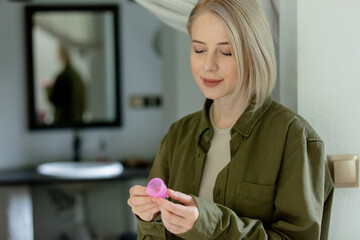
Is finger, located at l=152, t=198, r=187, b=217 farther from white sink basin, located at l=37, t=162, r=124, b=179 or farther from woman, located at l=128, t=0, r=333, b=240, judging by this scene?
white sink basin, located at l=37, t=162, r=124, b=179

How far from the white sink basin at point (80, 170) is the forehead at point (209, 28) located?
213cm

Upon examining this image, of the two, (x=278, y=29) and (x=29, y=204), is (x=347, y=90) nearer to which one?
(x=278, y=29)

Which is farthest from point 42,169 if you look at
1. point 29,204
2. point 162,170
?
point 162,170

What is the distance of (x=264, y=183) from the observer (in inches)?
41.7

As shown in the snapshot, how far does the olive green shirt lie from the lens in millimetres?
995

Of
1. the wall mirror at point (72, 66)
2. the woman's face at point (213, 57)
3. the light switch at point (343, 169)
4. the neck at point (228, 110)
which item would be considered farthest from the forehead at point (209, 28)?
the wall mirror at point (72, 66)

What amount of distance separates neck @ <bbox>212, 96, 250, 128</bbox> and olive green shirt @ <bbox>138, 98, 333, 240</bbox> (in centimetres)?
4

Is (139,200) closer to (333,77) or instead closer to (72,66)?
(333,77)

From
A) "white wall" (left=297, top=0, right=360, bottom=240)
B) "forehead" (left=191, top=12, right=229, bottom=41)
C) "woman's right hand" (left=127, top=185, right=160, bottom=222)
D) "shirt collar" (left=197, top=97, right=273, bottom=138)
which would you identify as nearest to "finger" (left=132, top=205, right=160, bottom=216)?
"woman's right hand" (left=127, top=185, right=160, bottom=222)

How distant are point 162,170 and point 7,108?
2.54 metres

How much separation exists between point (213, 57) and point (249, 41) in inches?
3.6

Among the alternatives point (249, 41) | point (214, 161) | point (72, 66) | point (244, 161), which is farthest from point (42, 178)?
point (249, 41)

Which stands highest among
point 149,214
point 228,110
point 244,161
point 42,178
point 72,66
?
point 72,66

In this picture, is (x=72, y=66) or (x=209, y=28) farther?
(x=72, y=66)
